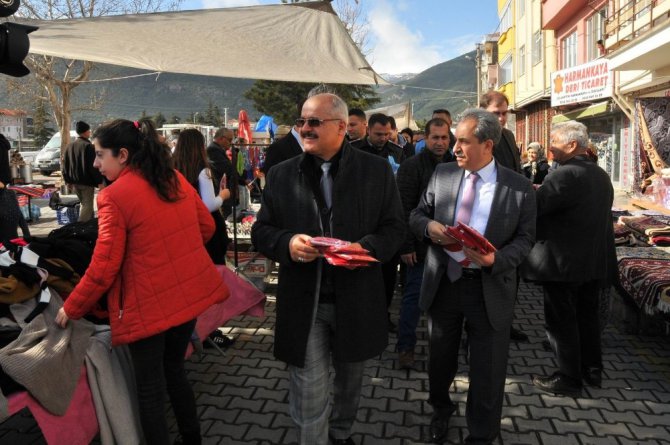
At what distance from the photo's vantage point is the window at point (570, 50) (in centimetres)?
1994

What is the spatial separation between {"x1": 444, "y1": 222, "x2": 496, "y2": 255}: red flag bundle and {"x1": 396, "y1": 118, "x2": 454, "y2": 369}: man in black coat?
155 cm

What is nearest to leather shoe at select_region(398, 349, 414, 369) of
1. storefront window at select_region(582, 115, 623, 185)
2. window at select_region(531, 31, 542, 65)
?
storefront window at select_region(582, 115, 623, 185)

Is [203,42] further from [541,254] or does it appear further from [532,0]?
[532,0]

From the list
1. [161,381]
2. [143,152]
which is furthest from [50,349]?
[143,152]

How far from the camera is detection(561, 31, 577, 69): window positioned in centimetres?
1994

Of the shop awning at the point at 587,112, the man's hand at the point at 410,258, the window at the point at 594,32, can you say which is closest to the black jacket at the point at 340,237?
the man's hand at the point at 410,258

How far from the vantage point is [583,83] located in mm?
15430

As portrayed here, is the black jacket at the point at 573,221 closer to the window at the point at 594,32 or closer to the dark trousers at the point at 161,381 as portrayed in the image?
the dark trousers at the point at 161,381

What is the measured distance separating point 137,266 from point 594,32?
62.5 ft

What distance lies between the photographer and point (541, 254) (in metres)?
3.84

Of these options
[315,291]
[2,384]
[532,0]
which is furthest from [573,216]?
[532,0]

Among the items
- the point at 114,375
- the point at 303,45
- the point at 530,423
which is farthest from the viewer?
the point at 303,45

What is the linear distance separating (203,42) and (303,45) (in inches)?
41.5

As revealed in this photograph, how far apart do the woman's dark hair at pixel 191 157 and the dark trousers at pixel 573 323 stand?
120 inches
